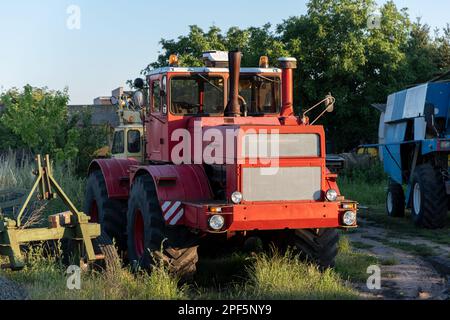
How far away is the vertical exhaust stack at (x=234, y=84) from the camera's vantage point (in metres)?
7.91

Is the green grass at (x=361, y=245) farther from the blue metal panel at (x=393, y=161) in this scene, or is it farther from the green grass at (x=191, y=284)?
the blue metal panel at (x=393, y=161)

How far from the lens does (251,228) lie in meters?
6.80

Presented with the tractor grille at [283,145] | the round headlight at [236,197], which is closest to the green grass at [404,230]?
the tractor grille at [283,145]

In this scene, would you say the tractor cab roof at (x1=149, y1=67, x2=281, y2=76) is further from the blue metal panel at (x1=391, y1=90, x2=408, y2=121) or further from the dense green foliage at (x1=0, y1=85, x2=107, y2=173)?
the dense green foliage at (x1=0, y1=85, x2=107, y2=173)

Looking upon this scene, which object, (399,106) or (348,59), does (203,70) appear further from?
(348,59)

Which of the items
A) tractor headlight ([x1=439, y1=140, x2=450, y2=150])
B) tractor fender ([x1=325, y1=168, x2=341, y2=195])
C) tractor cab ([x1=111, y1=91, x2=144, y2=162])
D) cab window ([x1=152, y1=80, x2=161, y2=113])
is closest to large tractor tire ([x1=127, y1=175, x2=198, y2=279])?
cab window ([x1=152, y1=80, x2=161, y2=113])

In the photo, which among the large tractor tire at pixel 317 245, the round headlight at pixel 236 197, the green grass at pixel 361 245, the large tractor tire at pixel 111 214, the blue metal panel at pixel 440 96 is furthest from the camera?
the blue metal panel at pixel 440 96

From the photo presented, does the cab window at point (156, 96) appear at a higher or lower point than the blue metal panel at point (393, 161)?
higher

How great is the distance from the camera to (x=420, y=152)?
13062 millimetres

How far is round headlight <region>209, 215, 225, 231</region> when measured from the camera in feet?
21.8

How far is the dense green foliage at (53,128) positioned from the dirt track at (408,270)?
900 cm

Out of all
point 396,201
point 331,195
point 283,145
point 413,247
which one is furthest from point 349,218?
point 396,201

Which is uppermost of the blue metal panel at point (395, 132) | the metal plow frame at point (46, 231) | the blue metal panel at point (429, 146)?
the blue metal panel at point (395, 132)
